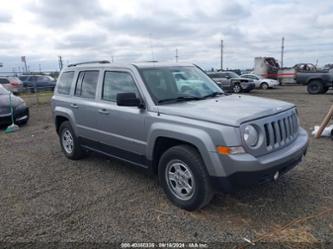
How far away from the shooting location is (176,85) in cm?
461

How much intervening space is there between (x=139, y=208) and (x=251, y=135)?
1684 mm

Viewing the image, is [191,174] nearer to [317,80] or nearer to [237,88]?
[317,80]

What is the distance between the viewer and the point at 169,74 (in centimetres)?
Result: 471

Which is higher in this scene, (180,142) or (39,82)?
(180,142)

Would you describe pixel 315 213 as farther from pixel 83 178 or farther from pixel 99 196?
pixel 83 178

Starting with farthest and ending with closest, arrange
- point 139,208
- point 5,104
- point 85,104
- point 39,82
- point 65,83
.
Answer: point 39,82 < point 5,104 < point 65,83 < point 85,104 < point 139,208

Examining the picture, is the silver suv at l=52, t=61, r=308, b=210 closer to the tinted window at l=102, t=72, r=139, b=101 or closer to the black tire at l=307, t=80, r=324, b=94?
the tinted window at l=102, t=72, r=139, b=101

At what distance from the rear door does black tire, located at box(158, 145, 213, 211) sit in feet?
5.48

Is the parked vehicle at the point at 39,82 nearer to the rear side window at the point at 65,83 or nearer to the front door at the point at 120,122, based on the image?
the rear side window at the point at 65,83

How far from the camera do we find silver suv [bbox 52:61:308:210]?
3.42 metres

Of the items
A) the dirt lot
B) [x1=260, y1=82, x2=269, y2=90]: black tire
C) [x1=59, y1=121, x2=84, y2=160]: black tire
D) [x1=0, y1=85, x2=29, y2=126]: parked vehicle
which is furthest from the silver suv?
[x1=260, y1=82, x2=269, y2=90]: black tire

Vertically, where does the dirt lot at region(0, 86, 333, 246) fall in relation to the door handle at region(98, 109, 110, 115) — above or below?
below

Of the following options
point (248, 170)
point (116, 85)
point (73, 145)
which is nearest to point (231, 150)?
point (248, 170)

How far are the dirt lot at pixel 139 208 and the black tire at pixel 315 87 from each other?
628 inches
